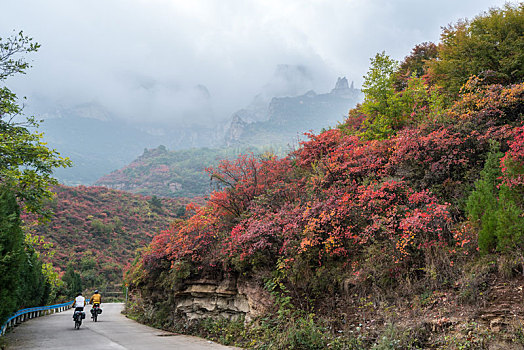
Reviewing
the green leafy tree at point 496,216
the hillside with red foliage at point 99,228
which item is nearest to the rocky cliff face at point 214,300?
the green leafy tree at point 496,216

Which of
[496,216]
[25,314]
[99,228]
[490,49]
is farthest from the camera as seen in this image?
[99,228]

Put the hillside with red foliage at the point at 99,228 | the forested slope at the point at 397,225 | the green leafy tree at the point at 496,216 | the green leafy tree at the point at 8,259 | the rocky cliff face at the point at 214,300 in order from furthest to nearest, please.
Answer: the hillside with red foliage at the point at 99,228 → the rocky cliff face at the point at 214,300 → the green leafy tree at the point at 8,259 → the forested slope at the point at 397,225 → the green leafy tree at the point at 496,216

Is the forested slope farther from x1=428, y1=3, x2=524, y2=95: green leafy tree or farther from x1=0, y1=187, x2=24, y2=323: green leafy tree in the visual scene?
x1=0, y1=187, x2=24, y2=323: green leafy tree

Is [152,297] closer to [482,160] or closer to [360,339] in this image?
[360,339]

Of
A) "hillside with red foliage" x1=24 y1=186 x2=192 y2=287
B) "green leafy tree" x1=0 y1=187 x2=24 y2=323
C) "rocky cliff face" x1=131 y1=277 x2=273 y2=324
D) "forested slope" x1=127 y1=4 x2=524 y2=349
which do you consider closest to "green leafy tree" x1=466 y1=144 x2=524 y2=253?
"forested slope" x1=127 y1=4 x2=524 y2=349

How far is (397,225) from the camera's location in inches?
253

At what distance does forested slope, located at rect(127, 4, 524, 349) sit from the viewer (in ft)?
16.9

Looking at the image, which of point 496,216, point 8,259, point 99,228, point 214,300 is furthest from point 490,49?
point 99,228

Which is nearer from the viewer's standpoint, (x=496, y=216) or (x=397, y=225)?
(x=496, y=216)

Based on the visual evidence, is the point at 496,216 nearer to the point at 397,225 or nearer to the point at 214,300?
the point at 397,225

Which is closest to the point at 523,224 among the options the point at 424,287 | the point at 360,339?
the point at 424,287

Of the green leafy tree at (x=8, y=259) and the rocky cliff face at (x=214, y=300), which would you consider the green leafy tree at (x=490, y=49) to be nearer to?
the rocky cliff face at (x=214, y=300)

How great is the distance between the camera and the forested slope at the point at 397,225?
5.16 m

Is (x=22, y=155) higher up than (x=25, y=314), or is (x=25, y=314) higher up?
(x=22, y=155)
